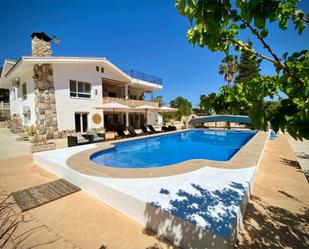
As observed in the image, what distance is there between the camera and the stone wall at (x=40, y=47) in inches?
603

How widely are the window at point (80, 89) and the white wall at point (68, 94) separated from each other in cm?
37

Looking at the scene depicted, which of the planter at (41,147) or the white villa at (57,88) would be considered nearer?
the planter at (41,147)

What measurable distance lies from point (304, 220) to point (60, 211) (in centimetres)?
539

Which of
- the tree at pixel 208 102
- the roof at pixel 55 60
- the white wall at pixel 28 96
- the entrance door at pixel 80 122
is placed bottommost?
the entrance door at pixel 80 122

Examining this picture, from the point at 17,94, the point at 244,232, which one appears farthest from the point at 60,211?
the point at 17,94

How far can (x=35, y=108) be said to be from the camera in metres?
14.7

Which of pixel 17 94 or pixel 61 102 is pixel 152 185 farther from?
pixel 17 94

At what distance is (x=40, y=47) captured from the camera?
15.5 meters

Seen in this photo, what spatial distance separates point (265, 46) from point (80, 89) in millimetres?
17624

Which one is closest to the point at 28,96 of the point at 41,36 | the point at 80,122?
the point at 80,122

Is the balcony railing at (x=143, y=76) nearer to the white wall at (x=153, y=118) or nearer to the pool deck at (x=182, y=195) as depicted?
the white wall at (x=153, y=118)

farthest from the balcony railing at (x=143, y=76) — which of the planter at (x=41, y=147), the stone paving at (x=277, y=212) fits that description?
the stone paving at (x=277, y=212)

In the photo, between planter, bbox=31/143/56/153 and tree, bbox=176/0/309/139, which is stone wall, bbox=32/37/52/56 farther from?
tree, bbox=176/0/309/139

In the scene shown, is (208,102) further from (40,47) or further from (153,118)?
(153,118)
